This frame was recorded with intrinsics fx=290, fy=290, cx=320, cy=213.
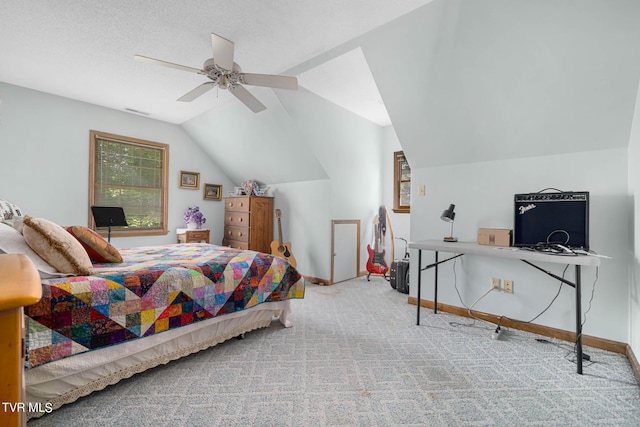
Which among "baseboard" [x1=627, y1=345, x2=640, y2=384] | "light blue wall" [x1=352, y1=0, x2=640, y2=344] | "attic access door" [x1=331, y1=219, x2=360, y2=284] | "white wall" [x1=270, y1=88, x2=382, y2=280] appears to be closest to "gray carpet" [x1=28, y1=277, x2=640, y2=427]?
"baseboard" [x1=627, y1=345, x2=640, y2=384]

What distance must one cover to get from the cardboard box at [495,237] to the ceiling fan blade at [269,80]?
6.75ft

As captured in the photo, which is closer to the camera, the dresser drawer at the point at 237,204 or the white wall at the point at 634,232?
the white wall at the point at 634,232

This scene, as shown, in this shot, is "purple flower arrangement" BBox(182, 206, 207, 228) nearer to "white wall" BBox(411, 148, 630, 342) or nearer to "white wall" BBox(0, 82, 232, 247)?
"white wall" BBox(0, 82, 232, 247)

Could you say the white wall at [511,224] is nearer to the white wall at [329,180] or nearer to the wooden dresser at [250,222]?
the white wall at [329,180]

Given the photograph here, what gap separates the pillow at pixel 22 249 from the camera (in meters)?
1.49

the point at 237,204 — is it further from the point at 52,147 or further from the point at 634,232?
the point at 634,232

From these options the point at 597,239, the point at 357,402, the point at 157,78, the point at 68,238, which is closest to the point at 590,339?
the point at 597,239

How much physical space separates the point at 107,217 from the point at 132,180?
962 mm

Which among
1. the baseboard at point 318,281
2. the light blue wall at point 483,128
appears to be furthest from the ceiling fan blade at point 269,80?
the baseboard at point 318,281

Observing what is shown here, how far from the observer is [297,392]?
5.45 ft

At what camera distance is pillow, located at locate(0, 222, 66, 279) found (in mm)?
1493

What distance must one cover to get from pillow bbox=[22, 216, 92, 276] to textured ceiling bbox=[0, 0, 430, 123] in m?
1.67

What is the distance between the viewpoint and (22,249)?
1.53 m

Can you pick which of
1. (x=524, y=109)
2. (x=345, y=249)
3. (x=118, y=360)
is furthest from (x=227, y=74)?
(x=345, y=249)
